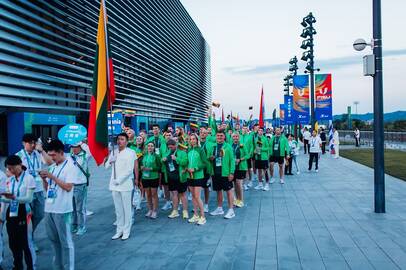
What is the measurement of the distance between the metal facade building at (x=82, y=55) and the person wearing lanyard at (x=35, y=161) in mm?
14676

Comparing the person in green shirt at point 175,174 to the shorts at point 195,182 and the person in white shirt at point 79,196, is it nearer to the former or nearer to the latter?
the shorts at point 195,182

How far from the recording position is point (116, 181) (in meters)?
6.60

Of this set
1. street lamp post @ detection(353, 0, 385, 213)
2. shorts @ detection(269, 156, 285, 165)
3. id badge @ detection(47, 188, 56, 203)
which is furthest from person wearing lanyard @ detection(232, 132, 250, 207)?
id badge @ detection(47, 188, 56, 203)

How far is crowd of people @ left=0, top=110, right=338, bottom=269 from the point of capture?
189 inches

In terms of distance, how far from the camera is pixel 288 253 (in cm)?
559

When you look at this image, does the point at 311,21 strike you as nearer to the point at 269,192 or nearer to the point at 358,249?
the point at 269,192

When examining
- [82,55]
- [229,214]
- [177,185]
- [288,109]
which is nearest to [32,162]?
[177,185]

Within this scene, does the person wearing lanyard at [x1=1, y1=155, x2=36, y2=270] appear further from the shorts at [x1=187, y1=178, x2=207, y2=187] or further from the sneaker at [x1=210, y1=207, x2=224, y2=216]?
the sneaker at [x1=210, y1=207, x2=224, y2=216]

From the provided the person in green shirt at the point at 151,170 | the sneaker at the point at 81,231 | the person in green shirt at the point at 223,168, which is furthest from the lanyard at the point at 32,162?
the person in green shirt at the point at 223,168

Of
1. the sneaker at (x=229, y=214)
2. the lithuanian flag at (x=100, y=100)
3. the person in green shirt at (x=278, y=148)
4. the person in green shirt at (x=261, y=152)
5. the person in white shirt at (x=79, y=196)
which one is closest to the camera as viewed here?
the lithuanian flag at (x=100, y=100)

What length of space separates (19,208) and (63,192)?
0.66m

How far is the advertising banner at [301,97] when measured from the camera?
21922 mm

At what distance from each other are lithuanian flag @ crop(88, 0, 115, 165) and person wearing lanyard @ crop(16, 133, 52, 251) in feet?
2.39

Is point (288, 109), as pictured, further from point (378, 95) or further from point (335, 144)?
point (378, 95)
